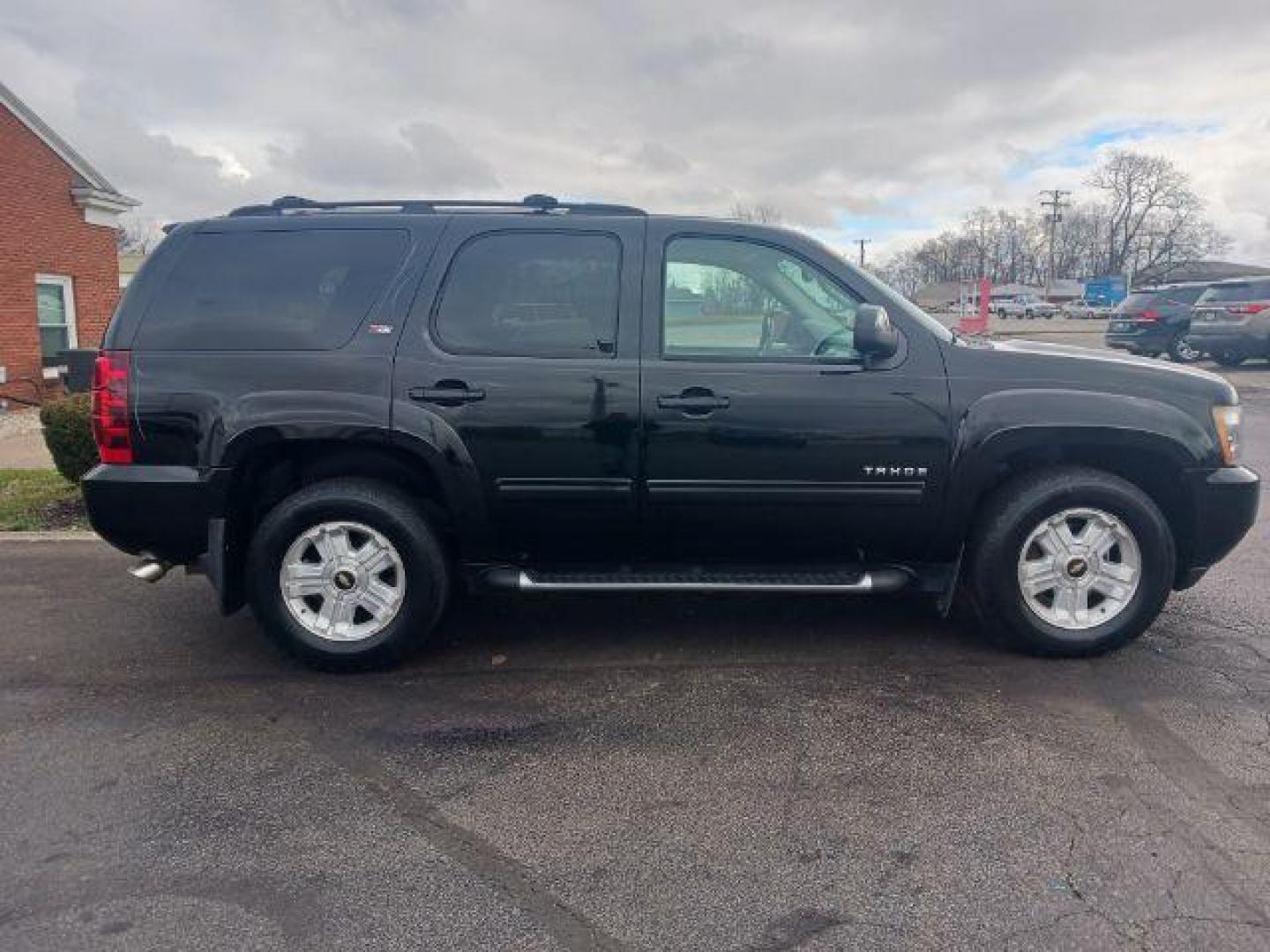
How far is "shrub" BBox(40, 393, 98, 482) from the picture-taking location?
7.24m

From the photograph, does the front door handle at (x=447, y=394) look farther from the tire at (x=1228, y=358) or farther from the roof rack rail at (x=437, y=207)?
the tire at (x=1228, y=358)

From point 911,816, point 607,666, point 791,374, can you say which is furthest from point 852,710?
point 791,374

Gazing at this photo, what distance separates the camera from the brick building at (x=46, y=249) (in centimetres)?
1567

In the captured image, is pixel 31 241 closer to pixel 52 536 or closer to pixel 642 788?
pixel 52 536

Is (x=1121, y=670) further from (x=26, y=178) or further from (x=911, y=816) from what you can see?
(x=26, y=178)

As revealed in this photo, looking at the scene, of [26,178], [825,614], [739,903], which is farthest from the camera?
[26,178]

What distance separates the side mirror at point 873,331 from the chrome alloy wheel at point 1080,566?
1.09m

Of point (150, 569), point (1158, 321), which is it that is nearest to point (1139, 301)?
point (1158, 321)

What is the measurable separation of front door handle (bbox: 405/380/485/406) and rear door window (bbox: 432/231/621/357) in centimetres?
17

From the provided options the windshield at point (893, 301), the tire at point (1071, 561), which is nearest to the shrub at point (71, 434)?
the windshield at point (893, 301)

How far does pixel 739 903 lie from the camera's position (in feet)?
8.70

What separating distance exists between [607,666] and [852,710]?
3.61 ft

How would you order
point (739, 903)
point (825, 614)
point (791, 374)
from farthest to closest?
point (825, 614) → point (791, 374) → point (739, 903)

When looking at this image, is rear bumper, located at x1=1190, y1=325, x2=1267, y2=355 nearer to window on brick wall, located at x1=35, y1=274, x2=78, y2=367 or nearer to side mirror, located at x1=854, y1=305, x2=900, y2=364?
side mirror, located at x1=854, y1=305, x2=900, y2=364
